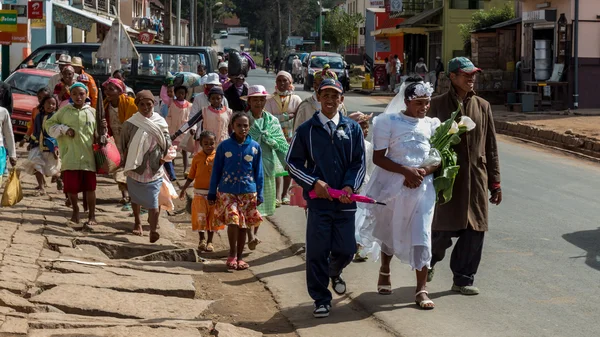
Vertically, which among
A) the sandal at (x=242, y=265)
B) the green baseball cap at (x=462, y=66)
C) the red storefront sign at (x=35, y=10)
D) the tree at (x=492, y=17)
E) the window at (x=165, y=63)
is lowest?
the sandal at (x=242, y=265)

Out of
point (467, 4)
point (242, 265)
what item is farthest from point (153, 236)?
point (467, 4)

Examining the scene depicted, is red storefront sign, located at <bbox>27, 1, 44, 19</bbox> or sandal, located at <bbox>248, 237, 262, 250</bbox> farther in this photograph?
red storefront sign, located at <bbox>27, 1, 44, 19</bbox>

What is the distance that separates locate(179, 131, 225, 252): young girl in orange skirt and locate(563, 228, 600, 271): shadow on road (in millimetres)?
3584

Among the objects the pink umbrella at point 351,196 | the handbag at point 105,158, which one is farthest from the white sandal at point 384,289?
the handbag at point 105,158

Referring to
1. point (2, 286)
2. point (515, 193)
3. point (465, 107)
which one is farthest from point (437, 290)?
point (515, 193)

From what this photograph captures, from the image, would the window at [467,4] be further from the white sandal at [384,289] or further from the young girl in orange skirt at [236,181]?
the white sandal at [384,289]

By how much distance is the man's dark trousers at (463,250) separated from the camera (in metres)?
7.84

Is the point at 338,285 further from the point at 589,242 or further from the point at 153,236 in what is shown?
the point at 589,242

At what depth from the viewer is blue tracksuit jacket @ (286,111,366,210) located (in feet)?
23.3

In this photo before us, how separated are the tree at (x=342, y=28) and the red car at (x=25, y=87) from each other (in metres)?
67.3

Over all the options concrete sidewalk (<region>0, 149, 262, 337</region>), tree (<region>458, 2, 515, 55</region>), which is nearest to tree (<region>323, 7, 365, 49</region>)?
tree (<region>458, 2, 515, 55</region>)

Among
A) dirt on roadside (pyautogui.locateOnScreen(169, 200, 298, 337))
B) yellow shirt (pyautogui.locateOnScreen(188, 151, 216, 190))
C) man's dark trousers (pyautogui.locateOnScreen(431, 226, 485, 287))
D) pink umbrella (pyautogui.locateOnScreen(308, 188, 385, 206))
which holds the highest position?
pink umbrella (pyautogui.locateOnScreen(308, 188, 385, 206))

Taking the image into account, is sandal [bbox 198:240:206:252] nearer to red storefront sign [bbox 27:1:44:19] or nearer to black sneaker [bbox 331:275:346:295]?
black sneaker [bbox 331:275:346:295]

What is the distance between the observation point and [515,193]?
13.9 m
